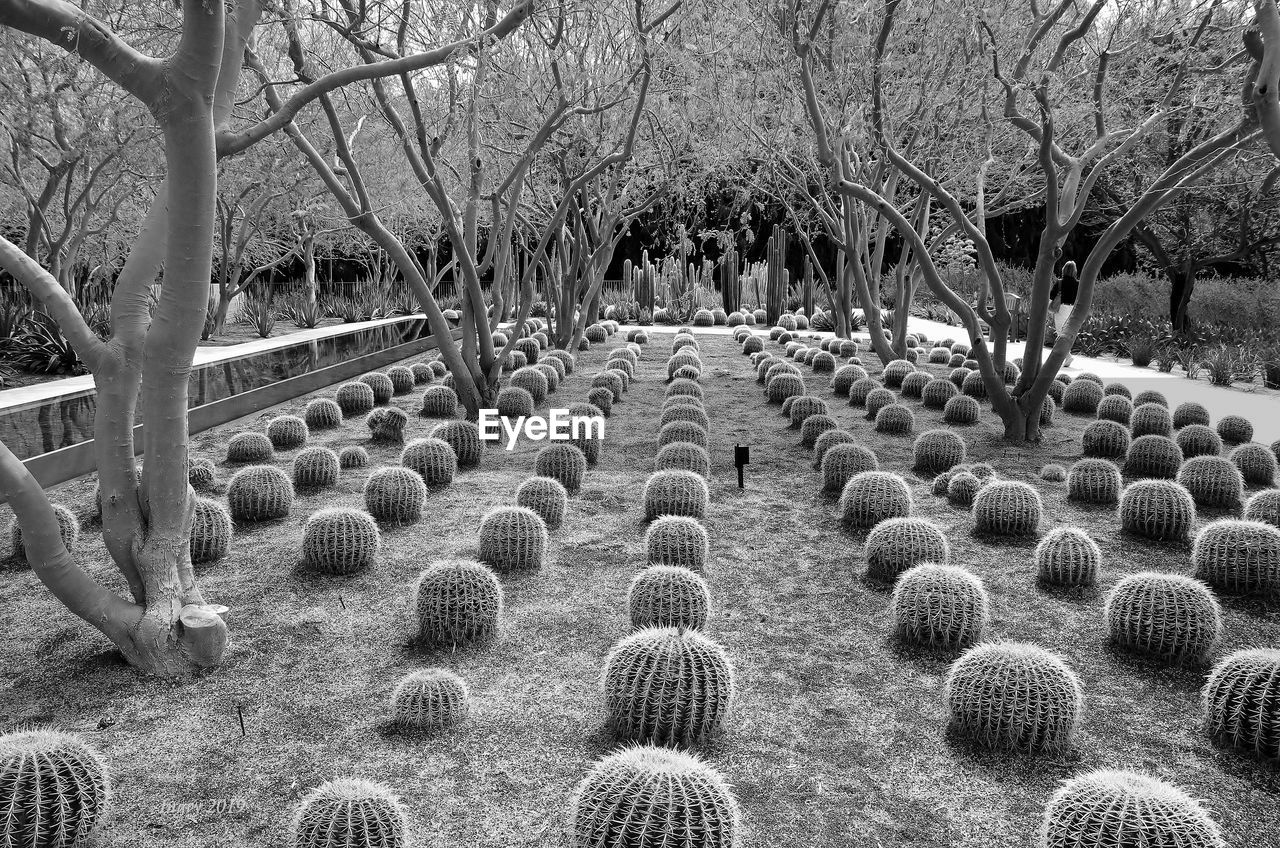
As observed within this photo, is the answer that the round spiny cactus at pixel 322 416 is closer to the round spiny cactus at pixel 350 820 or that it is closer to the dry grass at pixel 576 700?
the dry grass at pixel 576 700

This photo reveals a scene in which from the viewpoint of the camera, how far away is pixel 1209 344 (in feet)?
59.1

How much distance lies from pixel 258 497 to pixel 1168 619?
21.5ft

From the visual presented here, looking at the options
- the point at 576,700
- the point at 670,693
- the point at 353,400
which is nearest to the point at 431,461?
the point at 353,400

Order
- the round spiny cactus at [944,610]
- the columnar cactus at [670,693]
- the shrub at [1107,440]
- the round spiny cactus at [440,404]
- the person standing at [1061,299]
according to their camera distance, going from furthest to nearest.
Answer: the person standing at [1061,299] < the round spiny cactus at [440,404] < the shrub at [1107,440] < the round spiny cactus at [944,610] < the columnar cactus at [670,693]

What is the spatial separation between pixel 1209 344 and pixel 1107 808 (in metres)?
17.9

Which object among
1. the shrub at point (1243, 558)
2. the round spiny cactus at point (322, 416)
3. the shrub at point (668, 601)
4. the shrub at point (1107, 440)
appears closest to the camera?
the shrub at point (668, 601)

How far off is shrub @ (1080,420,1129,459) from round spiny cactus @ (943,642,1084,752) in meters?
6.32

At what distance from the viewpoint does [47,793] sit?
3.41 meters

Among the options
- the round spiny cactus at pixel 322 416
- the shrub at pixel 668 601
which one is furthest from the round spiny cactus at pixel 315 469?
the shrub at pixel 668 601

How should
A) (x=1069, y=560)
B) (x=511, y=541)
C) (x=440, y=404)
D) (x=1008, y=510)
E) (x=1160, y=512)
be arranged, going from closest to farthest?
1. (x=1069, y=560)
2. (x=511, y=541)
3. (x=1160, y=512)
4. (x=1008, y=510)
5. (x=440, y=404)

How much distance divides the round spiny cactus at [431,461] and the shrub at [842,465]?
142 inches

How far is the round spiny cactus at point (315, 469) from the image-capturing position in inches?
336

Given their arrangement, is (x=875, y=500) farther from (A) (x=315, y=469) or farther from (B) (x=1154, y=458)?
(A) (x=315, y=469)

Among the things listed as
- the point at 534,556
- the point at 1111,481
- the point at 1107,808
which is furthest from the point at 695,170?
the point at 1107,808
